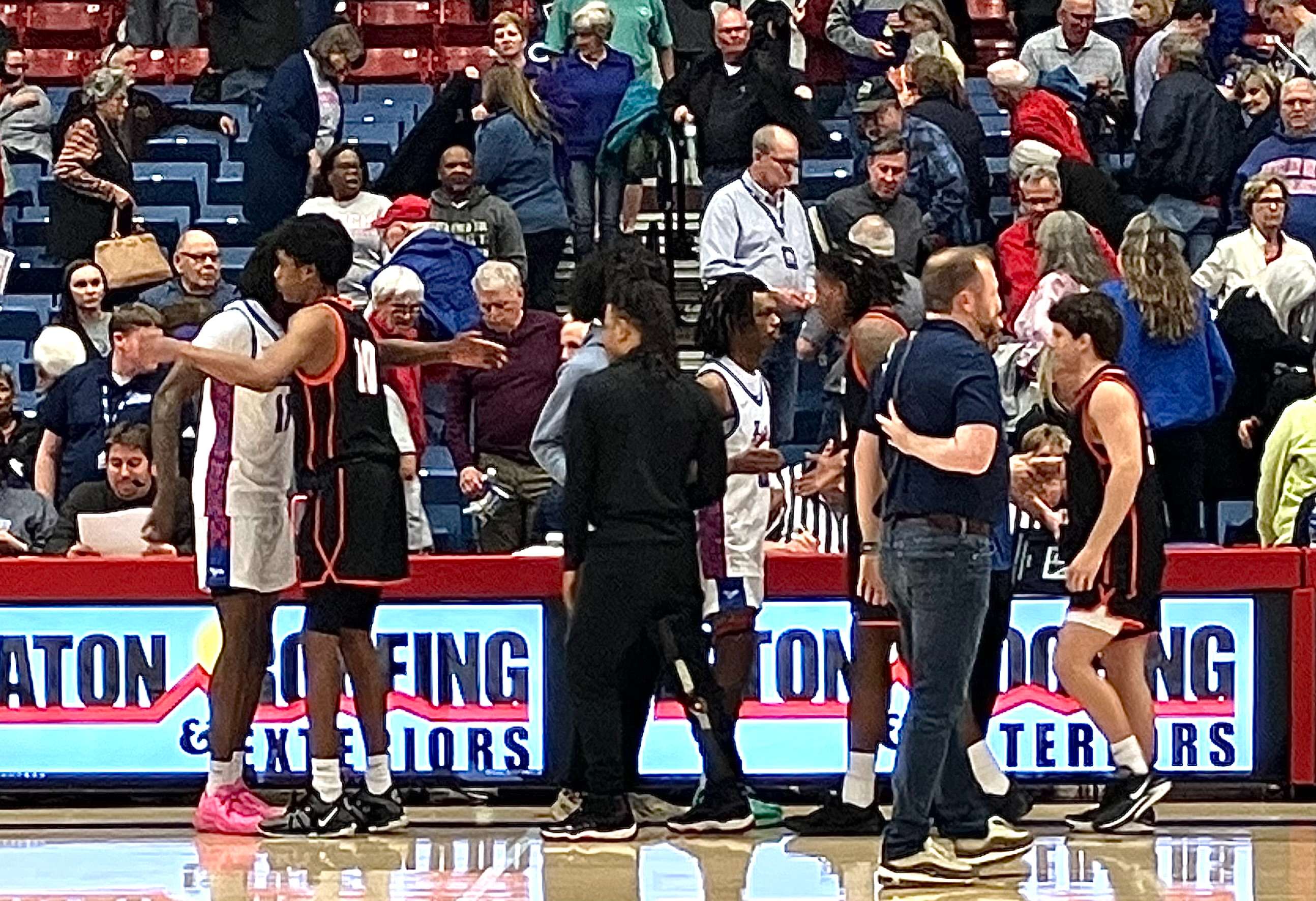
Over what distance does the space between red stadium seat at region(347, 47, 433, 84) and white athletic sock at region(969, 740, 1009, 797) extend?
911cm

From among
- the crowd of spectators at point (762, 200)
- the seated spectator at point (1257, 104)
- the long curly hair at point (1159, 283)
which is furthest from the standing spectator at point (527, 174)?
the seated spectator at point (1257, 104)

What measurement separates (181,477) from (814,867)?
3.24m

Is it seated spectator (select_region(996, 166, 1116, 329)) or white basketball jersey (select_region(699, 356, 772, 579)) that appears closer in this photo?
white basketball jersey (select_region(699, 356, 772, 579))

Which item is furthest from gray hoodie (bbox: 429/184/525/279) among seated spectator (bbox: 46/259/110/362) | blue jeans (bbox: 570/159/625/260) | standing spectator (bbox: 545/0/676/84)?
standing spectator (bbox: 545/0/676/84)

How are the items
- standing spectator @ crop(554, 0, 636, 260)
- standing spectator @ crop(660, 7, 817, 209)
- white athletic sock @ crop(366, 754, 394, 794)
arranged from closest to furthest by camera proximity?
white athletic sock @ crop(366, 754, 394, 794)
standing spectator @ crop(660, 7, 817, 209)
standing spectator @ crop(554, 0, 636, 260)

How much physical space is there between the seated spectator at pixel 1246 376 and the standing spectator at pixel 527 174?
318cm

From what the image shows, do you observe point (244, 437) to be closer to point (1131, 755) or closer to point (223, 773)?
point (223, 773)

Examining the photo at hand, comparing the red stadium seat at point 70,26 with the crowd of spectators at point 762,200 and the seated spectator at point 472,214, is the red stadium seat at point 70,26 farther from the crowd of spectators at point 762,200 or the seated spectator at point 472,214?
the seated spectator at point 472,214

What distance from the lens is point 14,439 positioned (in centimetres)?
1181

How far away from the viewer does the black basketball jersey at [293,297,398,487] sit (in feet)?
29.1

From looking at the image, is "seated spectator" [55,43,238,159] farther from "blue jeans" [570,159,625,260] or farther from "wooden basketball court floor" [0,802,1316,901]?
"wooden basketball court floor" [0,802,1316,901]

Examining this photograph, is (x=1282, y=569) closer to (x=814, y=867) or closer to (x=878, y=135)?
(x=814, y=867)

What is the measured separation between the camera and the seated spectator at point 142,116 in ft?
47.6

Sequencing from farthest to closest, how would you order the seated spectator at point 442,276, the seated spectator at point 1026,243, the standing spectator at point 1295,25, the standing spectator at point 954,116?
the standing spectator at point 1295,25 → the standing spectator at point 954,116 → the seated spectator at point 1026,243 → the seated spectator at point 442,276
